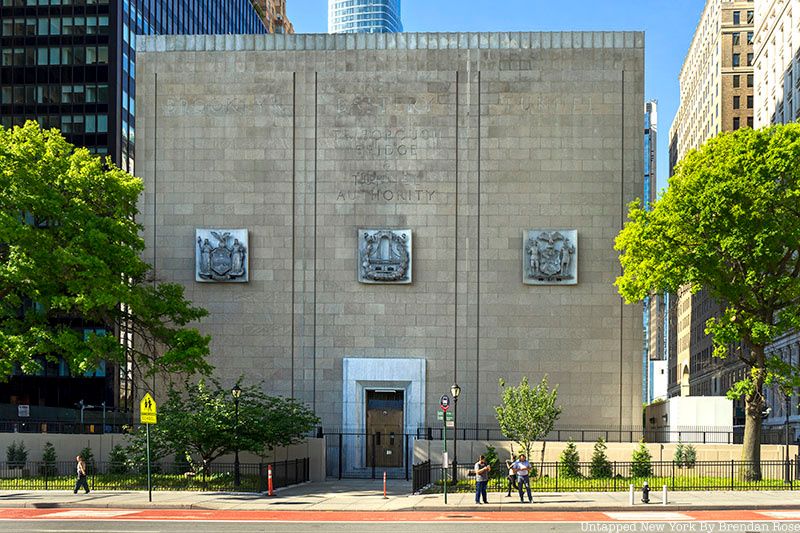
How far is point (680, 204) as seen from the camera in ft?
143

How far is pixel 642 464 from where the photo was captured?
4566cm

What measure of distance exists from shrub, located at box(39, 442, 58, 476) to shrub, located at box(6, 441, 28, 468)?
2.63 feet

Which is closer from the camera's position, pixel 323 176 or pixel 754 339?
pixel 754 339

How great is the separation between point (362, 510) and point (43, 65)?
75705 mm

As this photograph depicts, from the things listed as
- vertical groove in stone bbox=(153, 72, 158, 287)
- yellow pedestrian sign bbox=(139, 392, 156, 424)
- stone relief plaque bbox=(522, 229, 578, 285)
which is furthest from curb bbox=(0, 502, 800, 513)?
vertical groove in stone bbox=(153, 72, 158, 287)

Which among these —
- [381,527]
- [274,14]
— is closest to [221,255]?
[381,527]

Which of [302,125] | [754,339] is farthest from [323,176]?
[754,339]

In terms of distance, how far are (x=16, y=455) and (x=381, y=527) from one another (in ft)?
75.6

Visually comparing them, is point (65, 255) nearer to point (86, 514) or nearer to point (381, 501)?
point (86, 514)

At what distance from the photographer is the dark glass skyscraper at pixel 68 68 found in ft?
320

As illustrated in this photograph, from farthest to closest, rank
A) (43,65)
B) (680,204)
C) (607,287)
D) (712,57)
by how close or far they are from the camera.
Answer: (712,57)
(43,65)
(607,287)
(680,204)

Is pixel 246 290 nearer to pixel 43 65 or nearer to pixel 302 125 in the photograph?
pixel 302 125

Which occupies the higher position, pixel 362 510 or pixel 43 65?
pixel 43 65

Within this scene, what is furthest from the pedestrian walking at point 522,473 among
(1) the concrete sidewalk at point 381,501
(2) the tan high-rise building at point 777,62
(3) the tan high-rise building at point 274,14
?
(3) the tan high-rise building at point 274,14
